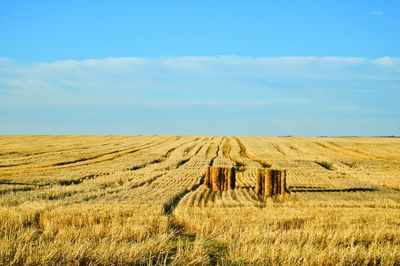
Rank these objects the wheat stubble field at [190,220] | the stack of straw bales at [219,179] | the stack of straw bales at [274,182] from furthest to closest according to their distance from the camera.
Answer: the stack of straw bales at [219,179], the stack of straw bales at [274,182], the wheat stubble field at [190,220]

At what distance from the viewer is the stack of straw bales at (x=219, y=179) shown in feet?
71.1

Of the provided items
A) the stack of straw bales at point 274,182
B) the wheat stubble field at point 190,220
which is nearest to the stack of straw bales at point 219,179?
the wheat stubble field at point 190,220

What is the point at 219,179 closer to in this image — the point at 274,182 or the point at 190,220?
the point at 274,182

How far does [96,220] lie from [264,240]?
15.3 ft

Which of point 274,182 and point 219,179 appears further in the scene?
point 219,179

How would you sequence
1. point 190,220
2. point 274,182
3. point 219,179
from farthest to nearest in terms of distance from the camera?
point 219,179 < point 274,182 < point 190,220

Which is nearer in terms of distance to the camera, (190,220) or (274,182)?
(190,220)

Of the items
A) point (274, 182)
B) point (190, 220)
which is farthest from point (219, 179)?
point (190, 220)

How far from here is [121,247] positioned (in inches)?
331

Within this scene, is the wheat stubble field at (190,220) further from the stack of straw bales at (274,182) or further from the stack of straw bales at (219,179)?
the stack of straw bales at (274,182)

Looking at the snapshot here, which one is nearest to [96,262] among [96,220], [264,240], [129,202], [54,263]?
[54,263]

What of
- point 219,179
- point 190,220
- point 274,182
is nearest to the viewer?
point 190,220

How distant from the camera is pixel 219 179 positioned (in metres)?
21.8

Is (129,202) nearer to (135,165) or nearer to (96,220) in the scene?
(96,220)
